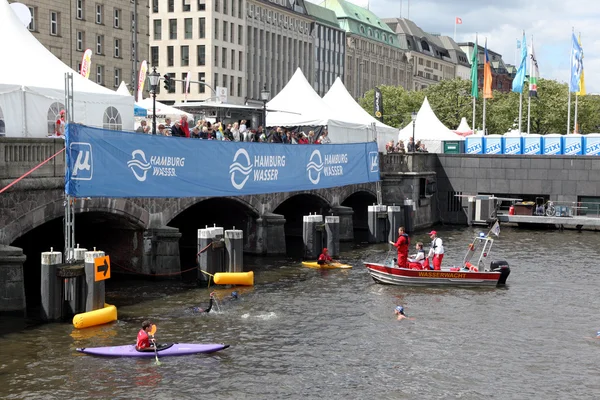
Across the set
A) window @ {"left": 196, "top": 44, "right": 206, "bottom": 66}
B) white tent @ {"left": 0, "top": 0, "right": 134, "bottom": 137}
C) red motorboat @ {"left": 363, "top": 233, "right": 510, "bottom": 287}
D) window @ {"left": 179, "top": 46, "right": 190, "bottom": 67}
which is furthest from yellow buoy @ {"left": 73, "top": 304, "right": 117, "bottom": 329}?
window @ {"left": 179, "top": 46, "right": 190, "bottom": 67}

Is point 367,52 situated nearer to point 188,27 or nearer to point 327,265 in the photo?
point 188,27

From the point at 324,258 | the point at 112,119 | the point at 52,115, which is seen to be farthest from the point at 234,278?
the point at 52,115

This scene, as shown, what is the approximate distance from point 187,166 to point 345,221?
1886 centimetres

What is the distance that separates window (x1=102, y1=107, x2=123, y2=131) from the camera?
33688mm

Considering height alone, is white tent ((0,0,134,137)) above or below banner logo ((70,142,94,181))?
above

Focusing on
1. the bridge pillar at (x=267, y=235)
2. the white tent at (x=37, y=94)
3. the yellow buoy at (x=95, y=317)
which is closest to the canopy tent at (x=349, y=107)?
the bridge pillar at (x=267, y=235)

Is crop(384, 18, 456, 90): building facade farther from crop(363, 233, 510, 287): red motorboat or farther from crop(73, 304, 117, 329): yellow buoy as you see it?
crop(73, 304, 117, 329): yellow buoy

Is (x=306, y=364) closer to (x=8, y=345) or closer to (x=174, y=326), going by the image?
(x=174, y=326)

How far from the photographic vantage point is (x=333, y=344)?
83.2 ft

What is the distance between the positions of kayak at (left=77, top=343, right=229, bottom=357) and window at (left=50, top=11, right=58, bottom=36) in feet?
163

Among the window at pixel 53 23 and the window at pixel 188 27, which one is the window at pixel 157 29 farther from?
the window at pixel 53 23

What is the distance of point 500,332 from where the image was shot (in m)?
27.4

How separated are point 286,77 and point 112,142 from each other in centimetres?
10001

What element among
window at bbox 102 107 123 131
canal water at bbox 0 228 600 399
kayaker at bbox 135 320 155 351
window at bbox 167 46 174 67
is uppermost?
window at bbox 167 46 174 67
